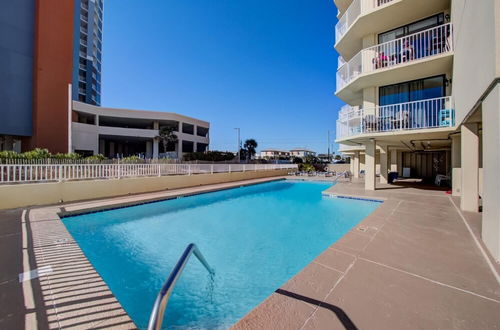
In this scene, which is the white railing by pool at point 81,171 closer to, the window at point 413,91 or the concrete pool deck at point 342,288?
the concrete pool deck at point 342,288

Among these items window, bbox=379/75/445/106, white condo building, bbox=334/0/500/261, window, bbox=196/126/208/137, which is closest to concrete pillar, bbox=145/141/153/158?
window, bbox=196/126/208/137

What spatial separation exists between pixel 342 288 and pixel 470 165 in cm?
627

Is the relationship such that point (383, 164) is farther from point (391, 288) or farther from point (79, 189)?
point (79, 189)

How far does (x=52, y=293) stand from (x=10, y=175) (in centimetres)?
685

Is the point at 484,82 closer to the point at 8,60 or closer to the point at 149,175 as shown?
the point at 149,175

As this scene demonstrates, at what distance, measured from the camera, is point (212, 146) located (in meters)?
48.2

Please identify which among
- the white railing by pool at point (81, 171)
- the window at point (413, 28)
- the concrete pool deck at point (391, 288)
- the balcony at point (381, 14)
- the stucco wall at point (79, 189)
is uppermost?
the balcony at point (381, 14)

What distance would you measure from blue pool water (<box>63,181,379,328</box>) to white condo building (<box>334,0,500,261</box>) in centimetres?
333

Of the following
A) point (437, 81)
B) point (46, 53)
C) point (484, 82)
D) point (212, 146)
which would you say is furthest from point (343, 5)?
point (212, 146)

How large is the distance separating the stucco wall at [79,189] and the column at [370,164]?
998cm

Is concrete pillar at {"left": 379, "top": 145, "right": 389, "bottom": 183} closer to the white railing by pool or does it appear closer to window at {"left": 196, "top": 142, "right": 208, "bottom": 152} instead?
the white railing by pool

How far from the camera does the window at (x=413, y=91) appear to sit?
930 cm

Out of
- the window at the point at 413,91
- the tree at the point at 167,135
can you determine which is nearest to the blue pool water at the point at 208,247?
the window at the point at 413,91

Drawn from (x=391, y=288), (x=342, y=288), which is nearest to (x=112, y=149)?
(x=342, y=288)
